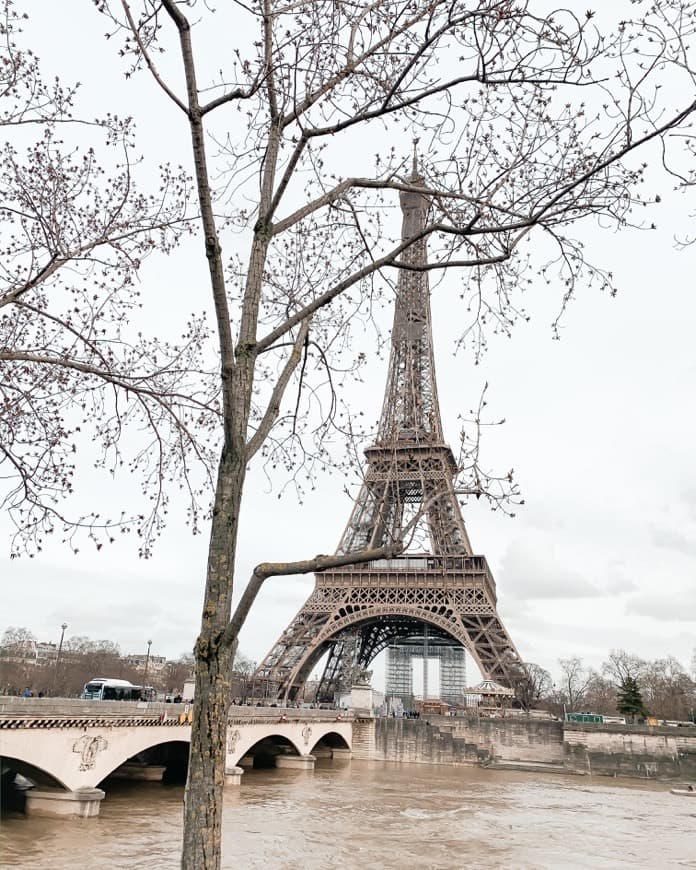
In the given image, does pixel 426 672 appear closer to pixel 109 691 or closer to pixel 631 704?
pixel 631 704

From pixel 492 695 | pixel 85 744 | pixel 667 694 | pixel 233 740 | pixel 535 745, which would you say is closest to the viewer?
pixel 85 744

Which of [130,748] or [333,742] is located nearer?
[130,748]

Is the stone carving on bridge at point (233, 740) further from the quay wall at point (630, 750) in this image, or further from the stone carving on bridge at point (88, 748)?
the quay wall at point (630, 750)

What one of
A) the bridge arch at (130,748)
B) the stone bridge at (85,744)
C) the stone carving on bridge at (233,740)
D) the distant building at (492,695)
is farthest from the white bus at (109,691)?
the distant building at (492,695)

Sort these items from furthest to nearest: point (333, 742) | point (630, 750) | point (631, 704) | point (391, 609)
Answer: point (631, 704), point (391, 609), point (333, 742), point (630, 750)

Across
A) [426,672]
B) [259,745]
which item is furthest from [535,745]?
[426,672]

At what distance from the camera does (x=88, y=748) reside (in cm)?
1736

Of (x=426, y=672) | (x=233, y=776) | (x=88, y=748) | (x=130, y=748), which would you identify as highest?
(x=426, y=672)

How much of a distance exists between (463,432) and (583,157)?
2182 millimetres

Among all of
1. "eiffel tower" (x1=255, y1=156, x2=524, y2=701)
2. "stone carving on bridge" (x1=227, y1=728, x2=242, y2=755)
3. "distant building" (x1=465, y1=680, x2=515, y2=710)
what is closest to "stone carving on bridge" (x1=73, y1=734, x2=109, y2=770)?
"stone carving on bridge" (x1=227, y1=728, x2=242, y2=755)

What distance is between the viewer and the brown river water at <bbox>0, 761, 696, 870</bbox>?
14391mm

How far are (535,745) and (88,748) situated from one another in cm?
2940

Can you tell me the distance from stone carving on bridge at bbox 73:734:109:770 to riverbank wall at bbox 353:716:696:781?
26.3m

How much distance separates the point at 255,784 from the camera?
26953mm
